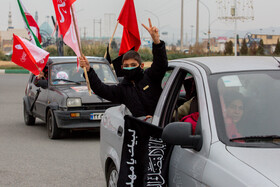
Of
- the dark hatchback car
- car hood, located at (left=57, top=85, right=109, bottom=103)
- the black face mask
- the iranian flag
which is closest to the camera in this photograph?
the black face mask

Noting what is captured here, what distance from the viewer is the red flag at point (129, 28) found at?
361 inches

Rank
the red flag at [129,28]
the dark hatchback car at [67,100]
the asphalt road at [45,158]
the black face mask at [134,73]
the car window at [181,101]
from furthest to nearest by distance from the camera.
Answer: the dark hatchback car at [67,100], the red flag at [129,28], the asphalt road at [45,158], the black face mask at [134,73], the car window at [181,101]

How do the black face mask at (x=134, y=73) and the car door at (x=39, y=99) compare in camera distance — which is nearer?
the black face mask at (x=134, y=73)

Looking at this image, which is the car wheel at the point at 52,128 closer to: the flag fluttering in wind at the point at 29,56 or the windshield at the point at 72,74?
the windshield at the point at 72,74

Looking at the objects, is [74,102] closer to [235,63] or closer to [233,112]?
[235,63]

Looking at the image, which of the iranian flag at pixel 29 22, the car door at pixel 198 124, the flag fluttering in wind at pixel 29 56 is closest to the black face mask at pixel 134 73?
the car door at pixel 198 124

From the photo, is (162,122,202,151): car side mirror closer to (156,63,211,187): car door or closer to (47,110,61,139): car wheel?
(156,63,211,187): car door

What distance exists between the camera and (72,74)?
41.8 ft

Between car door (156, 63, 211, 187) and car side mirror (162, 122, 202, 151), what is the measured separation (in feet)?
0.15

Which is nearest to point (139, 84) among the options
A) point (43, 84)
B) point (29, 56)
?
point (43, 84)

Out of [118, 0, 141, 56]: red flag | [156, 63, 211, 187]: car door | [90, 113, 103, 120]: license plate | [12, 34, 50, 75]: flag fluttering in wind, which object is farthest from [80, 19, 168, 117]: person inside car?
[12, 34, 50, 75]: flag fluttering in wind

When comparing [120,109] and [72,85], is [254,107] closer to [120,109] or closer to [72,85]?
[120,109]

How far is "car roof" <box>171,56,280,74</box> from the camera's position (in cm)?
438

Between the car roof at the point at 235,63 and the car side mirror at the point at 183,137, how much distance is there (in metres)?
0.69
